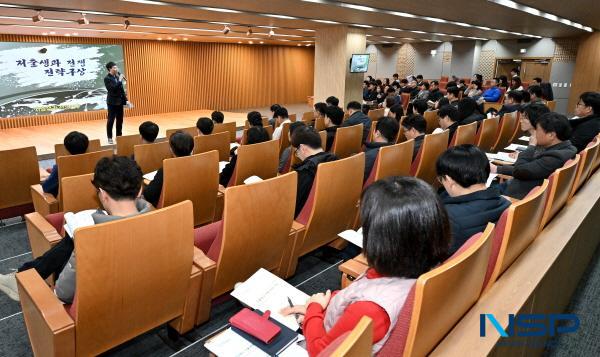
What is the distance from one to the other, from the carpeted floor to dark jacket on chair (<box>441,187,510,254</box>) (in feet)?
3.44

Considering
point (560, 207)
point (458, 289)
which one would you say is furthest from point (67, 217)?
point (560, 207)

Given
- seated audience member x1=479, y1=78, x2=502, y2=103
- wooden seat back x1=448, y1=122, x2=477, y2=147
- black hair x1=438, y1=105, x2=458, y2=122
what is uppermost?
seated audience member x1=479, y1=78, x2=502, y2=103

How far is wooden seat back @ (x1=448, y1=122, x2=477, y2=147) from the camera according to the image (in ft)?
14.8

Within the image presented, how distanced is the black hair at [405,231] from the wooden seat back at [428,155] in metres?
2.72

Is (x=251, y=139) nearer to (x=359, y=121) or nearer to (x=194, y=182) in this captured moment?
(x=194, y=182)

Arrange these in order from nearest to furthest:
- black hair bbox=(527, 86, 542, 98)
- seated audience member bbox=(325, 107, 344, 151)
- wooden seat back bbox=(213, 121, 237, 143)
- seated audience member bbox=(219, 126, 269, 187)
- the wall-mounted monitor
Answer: seated audience member bbox=(219, 126, 269, 187) < seated audience member bbox=(325, 107, 344, 151) < wooden seat back bbox=(213, 121, 237, 143) < black hair bbox=(527, 86, 542, 98) < the wall-mounted monitor

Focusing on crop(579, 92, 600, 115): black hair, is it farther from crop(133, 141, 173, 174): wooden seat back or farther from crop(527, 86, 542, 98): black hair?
crop(133, 141, 173, 174): wooden seat back

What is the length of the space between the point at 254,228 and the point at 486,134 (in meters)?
4.23

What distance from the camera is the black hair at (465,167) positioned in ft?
6.57

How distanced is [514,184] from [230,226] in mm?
2473

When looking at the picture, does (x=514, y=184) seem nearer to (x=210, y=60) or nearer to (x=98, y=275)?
(x=98, y=275)

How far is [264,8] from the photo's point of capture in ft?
24.0

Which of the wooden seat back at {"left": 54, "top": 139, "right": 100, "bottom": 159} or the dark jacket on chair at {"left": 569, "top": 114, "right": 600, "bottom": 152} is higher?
the dark jacket on chair at {"left": 569, "top": 114, "right": 600, "bottom": 152}

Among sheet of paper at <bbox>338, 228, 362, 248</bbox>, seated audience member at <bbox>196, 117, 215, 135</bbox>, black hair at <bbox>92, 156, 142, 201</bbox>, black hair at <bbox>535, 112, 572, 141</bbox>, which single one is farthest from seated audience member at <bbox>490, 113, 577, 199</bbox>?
seated audience member at <bbox>196, 117, 215, 135</bbox>
